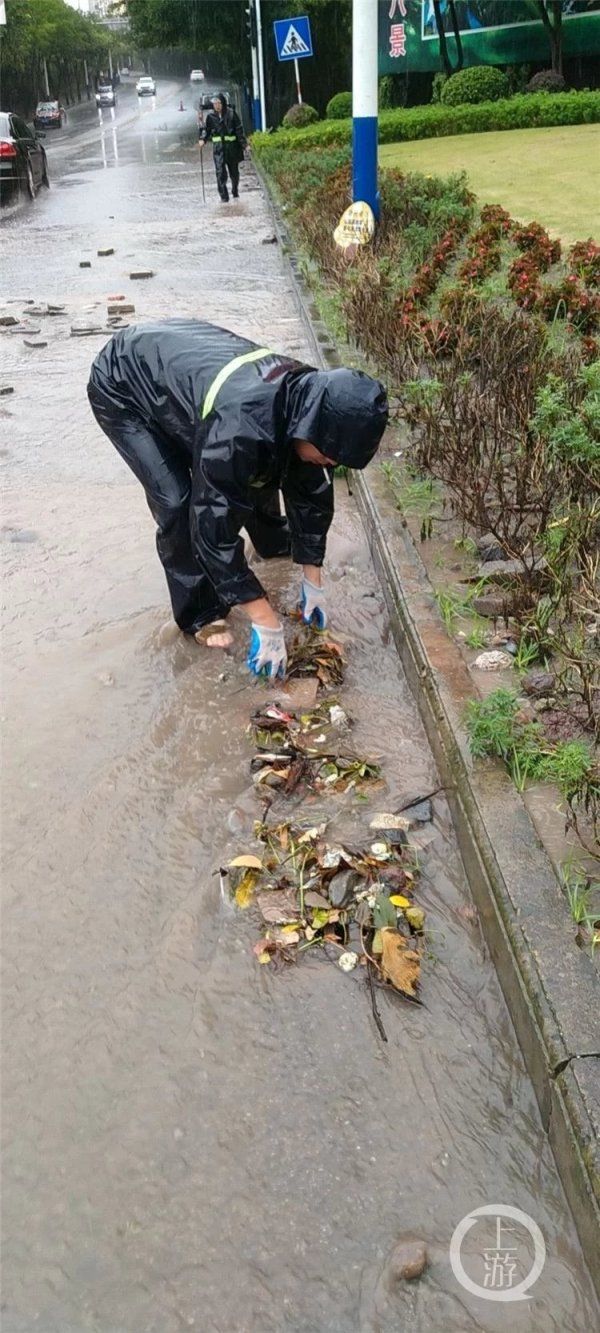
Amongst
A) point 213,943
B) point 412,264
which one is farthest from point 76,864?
point 412,264

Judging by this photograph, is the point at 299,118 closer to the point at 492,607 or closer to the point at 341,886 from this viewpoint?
the point at 492,607

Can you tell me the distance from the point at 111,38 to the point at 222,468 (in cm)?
9872

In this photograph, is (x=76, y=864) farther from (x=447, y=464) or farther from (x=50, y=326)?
(x=50, y=326)

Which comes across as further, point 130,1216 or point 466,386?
point 466,386

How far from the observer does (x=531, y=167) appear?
15680 mm

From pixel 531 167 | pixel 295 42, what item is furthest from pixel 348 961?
pixel 295 42

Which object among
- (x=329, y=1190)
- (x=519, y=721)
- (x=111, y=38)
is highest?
(x=111, y=38)

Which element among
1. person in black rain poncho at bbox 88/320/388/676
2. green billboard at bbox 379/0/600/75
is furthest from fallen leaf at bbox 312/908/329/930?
green billboard at bbox 379/0/600/75

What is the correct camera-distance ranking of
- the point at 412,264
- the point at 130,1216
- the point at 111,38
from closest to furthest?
the point at 130,1216 < the point at 412,264 < the point at 111,38

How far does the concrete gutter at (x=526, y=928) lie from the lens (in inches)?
78.7

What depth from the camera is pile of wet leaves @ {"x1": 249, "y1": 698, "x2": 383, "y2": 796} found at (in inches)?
127

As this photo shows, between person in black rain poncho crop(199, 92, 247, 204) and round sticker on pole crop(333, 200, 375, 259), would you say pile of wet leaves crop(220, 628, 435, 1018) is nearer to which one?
round sticker on pole crop(333, 200, 375, 259)

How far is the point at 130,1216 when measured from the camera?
2.04 m

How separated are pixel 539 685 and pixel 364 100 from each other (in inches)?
338
